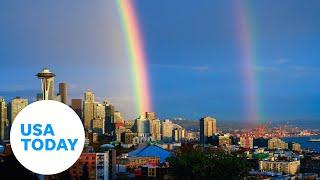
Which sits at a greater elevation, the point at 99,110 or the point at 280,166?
the point at 99,110

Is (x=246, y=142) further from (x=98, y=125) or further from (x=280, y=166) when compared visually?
(x=280, y=166)

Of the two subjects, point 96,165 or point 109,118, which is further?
point 109,118

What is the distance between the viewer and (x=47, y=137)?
14.0ft

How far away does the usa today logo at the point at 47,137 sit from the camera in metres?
4.21

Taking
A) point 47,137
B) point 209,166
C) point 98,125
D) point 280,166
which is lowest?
point 280,166

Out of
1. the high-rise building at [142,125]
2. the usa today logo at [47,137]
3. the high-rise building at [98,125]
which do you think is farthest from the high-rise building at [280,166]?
the usa today logo at [47,137]

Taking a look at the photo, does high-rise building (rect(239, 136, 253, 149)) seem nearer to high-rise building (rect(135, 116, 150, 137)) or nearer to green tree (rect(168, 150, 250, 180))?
high-rise building (rect(135, 116, 150, 137))

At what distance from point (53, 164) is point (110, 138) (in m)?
38.2

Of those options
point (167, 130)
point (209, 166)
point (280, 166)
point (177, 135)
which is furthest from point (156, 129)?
point (209, 166)

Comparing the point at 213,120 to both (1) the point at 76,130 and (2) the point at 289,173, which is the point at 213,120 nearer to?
(2) the point at 289,173

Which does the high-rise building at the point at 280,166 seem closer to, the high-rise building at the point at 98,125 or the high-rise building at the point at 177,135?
the high-rise building at the point at 98,125

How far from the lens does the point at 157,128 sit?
52.9 meters

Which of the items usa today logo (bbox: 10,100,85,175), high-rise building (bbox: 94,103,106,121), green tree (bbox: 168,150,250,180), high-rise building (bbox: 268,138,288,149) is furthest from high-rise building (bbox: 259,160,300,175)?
usa today logo (bbox: 10,100,85,175)

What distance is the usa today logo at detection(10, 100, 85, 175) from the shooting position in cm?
421
